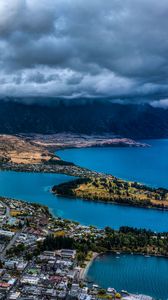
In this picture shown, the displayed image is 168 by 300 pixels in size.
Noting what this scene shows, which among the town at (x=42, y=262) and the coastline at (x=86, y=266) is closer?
the town at (x=42, y=262)

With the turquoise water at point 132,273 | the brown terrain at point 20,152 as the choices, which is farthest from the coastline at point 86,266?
the brown terrain at point 20,152

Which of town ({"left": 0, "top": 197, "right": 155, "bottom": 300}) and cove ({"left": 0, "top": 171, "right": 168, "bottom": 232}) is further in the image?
cove ({"left": 0, "top": 171, "right": 168, "bottom": 232})

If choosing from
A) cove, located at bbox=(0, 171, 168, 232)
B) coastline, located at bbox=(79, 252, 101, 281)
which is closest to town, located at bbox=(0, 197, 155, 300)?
coastline, located at bbox=(79, 252, 101, 281)

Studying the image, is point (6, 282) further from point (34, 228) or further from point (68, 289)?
point (34, 228)

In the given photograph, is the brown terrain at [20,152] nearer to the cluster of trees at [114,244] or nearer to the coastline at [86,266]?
the cluster of trees at [114,244]

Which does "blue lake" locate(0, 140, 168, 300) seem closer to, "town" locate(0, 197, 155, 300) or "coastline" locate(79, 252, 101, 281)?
"coastline" locate(79, 252, 101, 281)

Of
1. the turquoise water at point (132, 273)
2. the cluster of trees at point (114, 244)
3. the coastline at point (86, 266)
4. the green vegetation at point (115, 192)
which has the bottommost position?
the turquoise water at point (132, 273)

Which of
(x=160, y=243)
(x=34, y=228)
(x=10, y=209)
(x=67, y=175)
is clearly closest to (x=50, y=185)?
(x=67, y=175)
